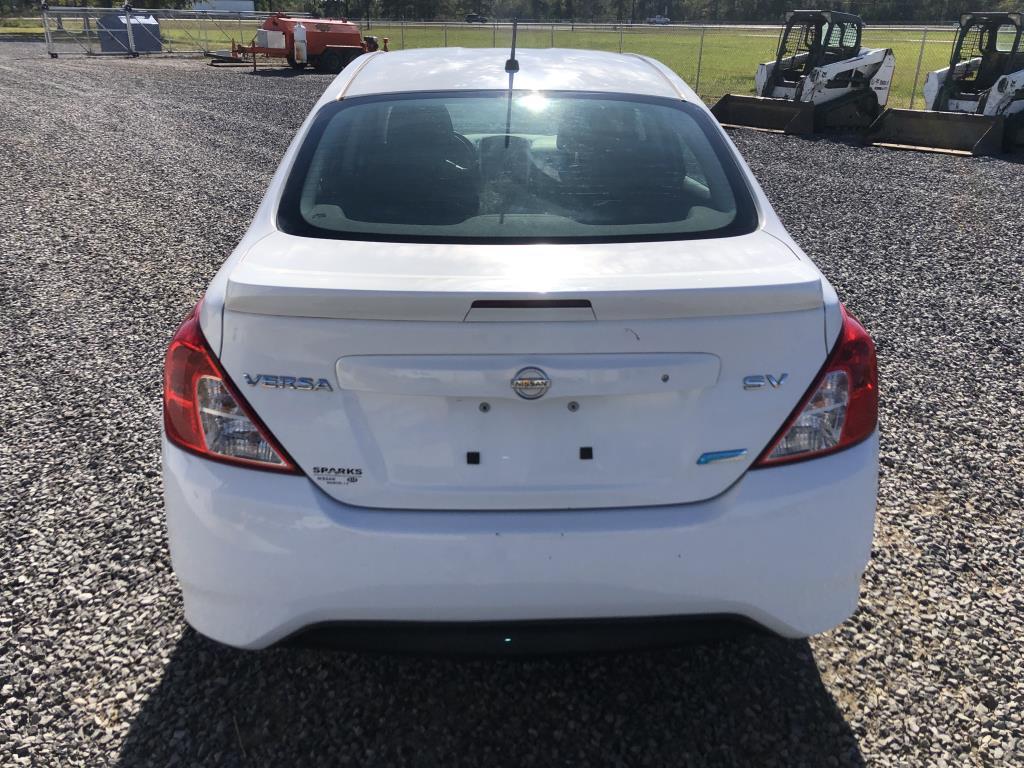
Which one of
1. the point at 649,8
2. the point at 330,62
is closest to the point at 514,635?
→ the point at 330,62

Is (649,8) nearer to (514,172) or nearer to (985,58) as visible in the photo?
(985,58)

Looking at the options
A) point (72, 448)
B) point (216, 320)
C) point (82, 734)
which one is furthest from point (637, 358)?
point (72, 448)

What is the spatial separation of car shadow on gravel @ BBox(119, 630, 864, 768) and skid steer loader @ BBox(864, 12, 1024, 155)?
1313cm

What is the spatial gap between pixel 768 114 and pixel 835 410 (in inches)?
604

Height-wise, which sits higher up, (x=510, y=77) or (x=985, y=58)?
(x=510, y=77)

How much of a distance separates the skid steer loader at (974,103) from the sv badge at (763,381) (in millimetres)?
13322

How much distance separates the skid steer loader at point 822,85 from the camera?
1549cm

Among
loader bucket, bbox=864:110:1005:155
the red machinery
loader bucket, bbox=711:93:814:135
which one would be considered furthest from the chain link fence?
loader bucket, bbox=864:110:1005:155

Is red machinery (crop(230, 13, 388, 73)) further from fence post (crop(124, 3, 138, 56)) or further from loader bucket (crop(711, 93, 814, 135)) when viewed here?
loader bucket (crop(711, 93, 814, 135))

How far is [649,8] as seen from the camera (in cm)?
6831

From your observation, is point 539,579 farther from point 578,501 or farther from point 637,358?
point 637,358

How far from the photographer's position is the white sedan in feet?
6.18

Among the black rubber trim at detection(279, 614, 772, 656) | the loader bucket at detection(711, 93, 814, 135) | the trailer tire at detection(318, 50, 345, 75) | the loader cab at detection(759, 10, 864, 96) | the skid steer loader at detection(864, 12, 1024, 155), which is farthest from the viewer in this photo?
the trailer tire at detection(318, 50, 345, 75)

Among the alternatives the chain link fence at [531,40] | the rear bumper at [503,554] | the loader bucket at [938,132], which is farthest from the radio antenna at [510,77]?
the chain link fence at [531,40]
